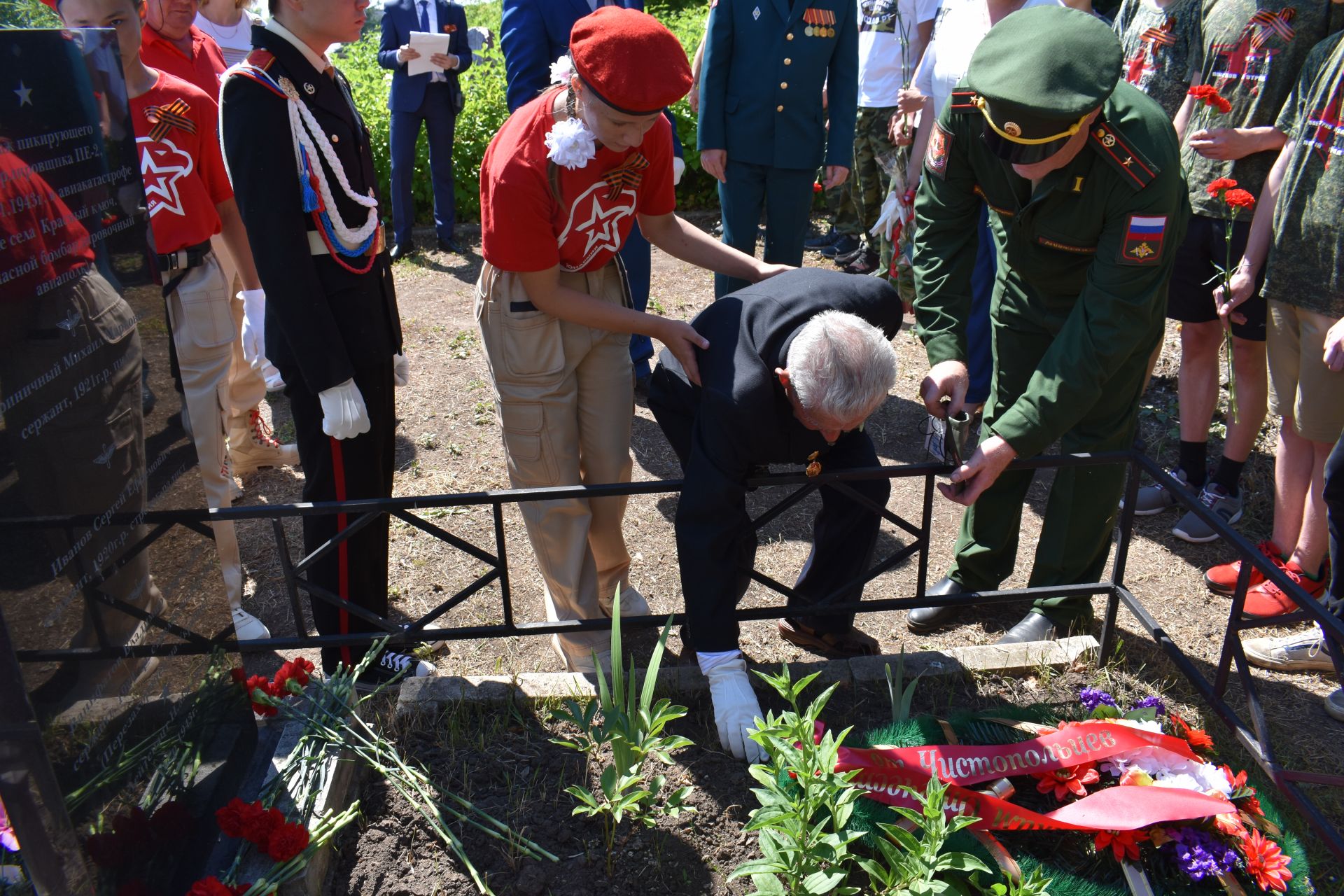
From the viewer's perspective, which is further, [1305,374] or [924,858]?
[1305,374]

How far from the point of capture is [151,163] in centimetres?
314

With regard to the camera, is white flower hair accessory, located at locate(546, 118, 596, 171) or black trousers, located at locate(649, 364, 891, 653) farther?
black trousers, located at locate(649, 364, 891, 653)

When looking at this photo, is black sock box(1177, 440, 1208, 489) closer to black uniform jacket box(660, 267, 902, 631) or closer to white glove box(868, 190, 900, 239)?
white glove box(868, 190, 900, 239)

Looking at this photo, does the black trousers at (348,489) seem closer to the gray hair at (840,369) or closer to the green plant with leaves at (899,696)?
the gray hair at (840,369)

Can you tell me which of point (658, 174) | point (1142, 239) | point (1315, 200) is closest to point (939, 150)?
point (1142, 239)

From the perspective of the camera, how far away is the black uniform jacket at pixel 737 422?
244cm

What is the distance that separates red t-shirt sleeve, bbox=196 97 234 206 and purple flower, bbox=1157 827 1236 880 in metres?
3.15

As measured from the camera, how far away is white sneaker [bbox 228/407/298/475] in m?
4.41

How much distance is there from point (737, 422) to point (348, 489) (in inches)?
46.7

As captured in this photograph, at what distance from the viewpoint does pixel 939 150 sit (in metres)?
3.04

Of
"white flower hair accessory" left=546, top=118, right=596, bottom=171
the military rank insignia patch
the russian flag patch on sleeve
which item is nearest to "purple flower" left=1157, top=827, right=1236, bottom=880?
the russian flag patch on sleeve

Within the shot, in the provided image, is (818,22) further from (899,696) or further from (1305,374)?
(899,696)

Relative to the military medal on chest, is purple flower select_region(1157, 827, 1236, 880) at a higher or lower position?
lower

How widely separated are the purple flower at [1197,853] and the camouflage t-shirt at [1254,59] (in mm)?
2552
